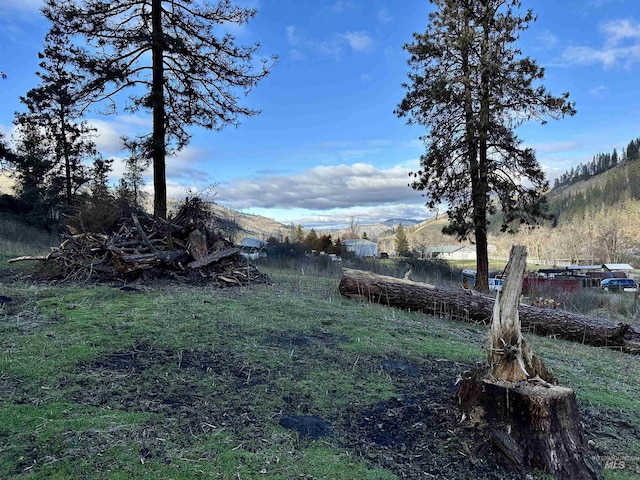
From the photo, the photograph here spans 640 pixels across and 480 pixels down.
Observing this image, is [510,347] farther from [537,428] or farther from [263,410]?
[263,410]

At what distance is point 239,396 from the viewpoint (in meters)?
3.11

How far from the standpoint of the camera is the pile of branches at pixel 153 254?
24.8ft

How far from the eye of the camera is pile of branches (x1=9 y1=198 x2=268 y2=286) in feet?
24.8

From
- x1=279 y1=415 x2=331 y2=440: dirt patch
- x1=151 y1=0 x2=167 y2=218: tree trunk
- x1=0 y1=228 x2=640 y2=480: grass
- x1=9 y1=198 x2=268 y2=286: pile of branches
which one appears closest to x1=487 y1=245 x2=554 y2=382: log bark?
x1=0 y1=228 x2=640 y2=480: grass

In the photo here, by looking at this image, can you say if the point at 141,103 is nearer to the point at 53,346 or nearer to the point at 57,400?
the point at 53,346

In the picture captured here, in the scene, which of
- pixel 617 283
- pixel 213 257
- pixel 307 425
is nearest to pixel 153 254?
pixel 213 257

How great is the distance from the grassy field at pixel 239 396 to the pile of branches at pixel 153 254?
179 centimetres

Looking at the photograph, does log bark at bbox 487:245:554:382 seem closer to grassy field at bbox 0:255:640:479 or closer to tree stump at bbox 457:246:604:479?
tree stump at bbox 457:246:604:479

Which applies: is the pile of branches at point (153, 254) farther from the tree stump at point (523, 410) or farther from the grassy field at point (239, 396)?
the tree stump at point (523, 410)

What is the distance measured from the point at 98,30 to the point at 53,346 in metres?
11.1

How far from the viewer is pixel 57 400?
2807 mm

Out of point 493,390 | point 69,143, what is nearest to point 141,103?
point 493,390

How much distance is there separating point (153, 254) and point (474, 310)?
20.5ft

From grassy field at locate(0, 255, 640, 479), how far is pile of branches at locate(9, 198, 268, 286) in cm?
179
